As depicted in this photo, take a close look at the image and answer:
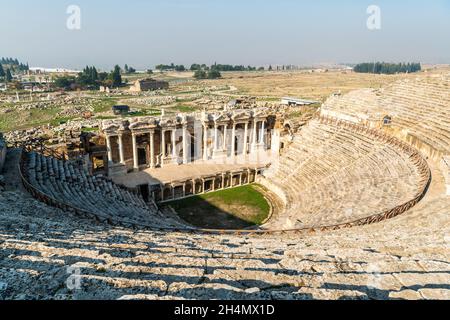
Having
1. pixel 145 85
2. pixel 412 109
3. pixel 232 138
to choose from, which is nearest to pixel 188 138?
pixel 232 138

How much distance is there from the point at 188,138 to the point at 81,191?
16.3 m

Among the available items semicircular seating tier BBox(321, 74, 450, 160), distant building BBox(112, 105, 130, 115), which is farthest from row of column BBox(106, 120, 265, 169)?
distant building BBox(112, 105, 130, 115)

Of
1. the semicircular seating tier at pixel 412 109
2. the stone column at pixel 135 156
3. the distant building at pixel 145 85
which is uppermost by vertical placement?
the distant building at pixel 145 85

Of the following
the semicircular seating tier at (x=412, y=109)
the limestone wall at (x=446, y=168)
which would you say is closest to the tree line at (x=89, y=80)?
the semicircular seating tier at (x=412, y=109)

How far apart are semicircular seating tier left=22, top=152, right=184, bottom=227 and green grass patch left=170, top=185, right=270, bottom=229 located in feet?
11.6

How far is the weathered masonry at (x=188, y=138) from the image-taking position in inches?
1268

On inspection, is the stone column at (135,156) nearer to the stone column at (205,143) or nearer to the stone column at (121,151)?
the stone column at (121,151)

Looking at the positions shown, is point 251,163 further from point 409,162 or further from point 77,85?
point 77,85

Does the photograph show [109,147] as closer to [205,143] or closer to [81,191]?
[205,143]

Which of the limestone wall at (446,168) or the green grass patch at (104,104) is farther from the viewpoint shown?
the green grass patch at (104,104)

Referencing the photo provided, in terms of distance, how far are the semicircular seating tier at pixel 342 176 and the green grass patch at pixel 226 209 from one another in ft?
6.57

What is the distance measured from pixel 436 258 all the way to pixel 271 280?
545 cm

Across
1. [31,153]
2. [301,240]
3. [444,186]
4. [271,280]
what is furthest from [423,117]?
[31,153]

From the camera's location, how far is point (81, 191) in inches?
837
